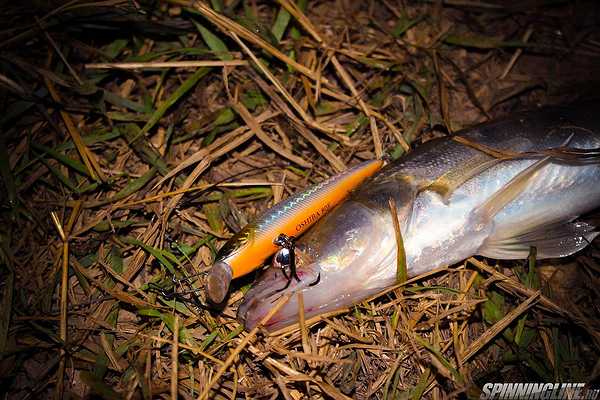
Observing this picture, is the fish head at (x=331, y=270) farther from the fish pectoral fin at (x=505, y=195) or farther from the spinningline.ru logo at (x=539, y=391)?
the spinningline.ru logo at (x=539, y=391)

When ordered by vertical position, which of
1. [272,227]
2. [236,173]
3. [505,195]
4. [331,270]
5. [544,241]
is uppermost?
[236,173]

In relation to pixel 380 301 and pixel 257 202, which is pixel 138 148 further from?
pixel 380 301

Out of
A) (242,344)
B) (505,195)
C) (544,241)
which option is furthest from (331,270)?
(544,241)

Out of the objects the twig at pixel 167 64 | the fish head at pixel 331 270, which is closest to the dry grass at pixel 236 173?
the twig at pixel 167 64

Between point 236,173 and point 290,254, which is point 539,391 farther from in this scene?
point 236,173

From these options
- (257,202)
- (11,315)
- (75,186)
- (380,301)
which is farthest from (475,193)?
(11,315)

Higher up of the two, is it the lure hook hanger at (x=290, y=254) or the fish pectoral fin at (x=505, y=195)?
the fish pectoral fin at (x=505, y=195)

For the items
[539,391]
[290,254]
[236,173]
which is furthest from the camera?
[236,173]
